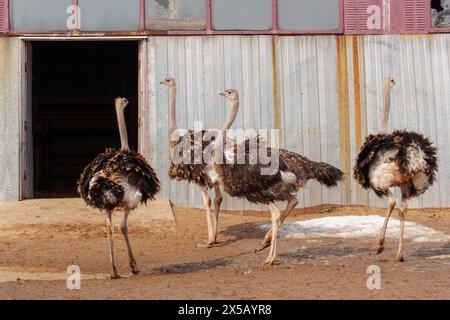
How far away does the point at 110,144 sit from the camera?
20844 millimetres

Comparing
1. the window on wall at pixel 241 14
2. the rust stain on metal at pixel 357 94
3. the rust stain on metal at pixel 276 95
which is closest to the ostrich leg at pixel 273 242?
the rust stain on metal at pixel 276 95

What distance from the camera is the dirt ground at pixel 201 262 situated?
263 inches

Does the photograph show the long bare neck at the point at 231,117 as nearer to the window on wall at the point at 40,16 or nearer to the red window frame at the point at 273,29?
the red window frame at the point at 273,29

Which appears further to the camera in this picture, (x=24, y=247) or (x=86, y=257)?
(x=24, y=247)

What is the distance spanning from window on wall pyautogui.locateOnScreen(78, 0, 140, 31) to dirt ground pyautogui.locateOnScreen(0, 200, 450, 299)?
3.67 meters

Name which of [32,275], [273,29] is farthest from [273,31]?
[32,275]

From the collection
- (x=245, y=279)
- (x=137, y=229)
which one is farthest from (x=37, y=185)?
(x=245, y=279)

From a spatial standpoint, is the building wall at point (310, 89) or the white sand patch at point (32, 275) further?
the building wall at point (310, 89)

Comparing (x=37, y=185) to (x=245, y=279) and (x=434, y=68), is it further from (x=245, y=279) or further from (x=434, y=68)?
(x=245, y=279)

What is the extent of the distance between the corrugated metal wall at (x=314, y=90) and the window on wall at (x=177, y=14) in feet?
0.89

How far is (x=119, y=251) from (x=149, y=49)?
16.5ft

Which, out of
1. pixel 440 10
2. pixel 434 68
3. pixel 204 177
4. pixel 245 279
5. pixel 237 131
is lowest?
pixel 245 279

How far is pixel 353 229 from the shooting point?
11266mm

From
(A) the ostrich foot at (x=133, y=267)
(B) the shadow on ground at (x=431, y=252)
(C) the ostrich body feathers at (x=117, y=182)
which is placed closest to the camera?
(C) the ostrich body feathers at (x=117, y=182)
